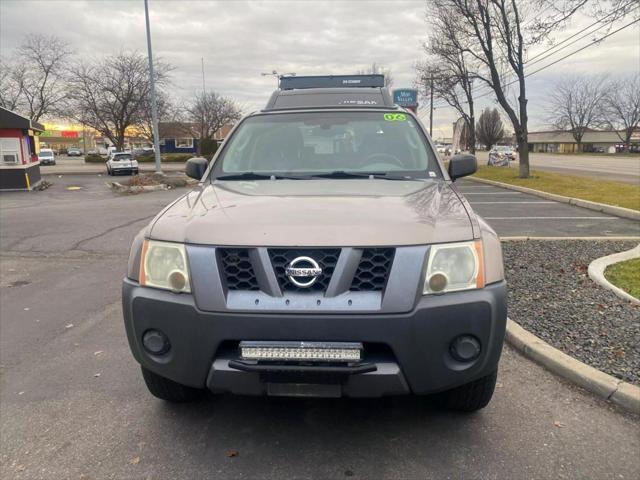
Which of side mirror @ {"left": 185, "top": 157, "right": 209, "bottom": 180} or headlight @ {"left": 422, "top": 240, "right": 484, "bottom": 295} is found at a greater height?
side mirror @ {"left": 185, "top": 157, "right": 209, "bottom": 180}

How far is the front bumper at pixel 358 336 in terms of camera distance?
7.42ft

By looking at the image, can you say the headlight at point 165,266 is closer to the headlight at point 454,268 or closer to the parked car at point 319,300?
the parked car at point 319,300

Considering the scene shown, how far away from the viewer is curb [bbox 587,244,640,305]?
475 centimetres

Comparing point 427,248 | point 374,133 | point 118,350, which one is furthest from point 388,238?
point 118,350

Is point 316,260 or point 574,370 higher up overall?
point 316,260

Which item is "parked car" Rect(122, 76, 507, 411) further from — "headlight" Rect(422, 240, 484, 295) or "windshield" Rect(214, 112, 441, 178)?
"windshield" Rect(214, 112, 441, 178)

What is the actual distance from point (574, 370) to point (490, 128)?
357ft

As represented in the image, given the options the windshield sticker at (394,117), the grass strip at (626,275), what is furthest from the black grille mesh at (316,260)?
the grass strip at (626,275)

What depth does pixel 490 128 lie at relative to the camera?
104 metres

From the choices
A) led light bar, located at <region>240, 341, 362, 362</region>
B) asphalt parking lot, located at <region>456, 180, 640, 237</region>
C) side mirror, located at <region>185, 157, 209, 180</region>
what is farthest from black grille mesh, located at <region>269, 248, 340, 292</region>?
asphalt parking lot, located at <region>456, 180, 640, 237</region>

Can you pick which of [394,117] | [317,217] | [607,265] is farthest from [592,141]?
[317,217]

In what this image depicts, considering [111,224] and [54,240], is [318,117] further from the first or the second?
[111,224]

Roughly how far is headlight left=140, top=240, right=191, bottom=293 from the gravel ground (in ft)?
9.42

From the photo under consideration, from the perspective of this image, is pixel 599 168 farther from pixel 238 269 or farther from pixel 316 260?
pixel 238 269
